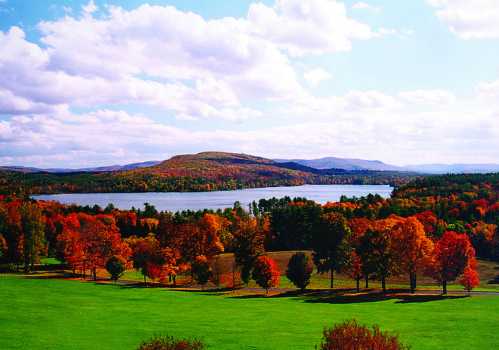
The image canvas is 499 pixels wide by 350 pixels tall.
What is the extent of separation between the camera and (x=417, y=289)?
75438 millimetres

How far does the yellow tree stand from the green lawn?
35.7 ft

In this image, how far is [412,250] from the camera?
73.1 m

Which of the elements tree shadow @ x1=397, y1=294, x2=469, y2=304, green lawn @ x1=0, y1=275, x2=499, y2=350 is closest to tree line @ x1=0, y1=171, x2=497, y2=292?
tree shadow @ x1=397, y1=294, x2=469, y2=304

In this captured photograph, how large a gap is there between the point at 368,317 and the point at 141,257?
160 feet

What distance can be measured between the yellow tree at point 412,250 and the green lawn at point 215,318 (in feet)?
35.7

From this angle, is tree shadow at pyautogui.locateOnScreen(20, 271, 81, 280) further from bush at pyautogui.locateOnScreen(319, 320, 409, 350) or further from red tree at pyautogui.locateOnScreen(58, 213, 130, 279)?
bush at pyautogui.locateOnScreen(319, 320, 409, 350)

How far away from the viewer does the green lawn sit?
37562 mm

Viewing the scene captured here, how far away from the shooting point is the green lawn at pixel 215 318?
37562 mm

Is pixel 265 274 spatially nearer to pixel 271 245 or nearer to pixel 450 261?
pixel 450 261

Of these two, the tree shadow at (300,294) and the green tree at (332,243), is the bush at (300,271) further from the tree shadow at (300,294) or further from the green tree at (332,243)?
the green tree at (332,243)

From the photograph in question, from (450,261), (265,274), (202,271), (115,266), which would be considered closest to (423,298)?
(450,261)

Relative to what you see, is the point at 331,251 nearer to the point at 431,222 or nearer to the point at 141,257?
the point at 141,257

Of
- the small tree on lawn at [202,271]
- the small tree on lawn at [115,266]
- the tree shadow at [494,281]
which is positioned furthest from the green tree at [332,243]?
the small tree on lawn at [115,266]

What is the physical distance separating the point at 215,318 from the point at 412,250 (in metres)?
39.1
